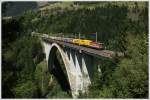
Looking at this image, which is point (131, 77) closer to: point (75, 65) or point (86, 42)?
point (86, 42)

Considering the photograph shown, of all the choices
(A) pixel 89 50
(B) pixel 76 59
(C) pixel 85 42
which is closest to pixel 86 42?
(C) pixel 85 42

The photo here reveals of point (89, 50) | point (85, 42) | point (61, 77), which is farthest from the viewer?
point (61, 77)

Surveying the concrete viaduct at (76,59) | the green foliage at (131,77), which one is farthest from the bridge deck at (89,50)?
the green foliage at (131,77)

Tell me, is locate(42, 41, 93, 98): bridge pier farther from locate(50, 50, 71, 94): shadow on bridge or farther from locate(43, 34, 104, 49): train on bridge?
locate(43, 34, 104, 49): train on bridge

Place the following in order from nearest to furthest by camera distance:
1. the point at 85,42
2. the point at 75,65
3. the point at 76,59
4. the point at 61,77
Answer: the point at 85,42, the point at 76,59, the point at 75,65, the point at 61,77

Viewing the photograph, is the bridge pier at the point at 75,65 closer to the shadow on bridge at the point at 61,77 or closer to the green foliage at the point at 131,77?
the shadow on bridge at the point at 61,77

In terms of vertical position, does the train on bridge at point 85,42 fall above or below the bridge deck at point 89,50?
above

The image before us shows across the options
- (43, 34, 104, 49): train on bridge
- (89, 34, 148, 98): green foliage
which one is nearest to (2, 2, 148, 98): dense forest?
(89, 34, 148, 98): green foliage
